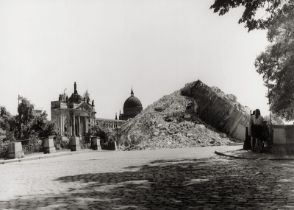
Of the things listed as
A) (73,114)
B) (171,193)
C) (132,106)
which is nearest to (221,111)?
(171,193)

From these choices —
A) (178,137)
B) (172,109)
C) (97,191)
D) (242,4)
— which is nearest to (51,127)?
(172,109)

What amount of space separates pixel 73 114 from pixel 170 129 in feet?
196

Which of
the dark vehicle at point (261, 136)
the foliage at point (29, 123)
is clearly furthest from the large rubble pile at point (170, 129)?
the dark vehicle at point (261, 136)

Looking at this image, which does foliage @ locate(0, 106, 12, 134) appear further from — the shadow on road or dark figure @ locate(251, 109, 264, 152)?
the shadow on road

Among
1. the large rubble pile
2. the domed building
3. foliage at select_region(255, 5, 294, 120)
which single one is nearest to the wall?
the large rubble pile

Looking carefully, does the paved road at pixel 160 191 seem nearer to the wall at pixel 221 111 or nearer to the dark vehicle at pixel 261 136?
the dark vehicle at pixel 261 136

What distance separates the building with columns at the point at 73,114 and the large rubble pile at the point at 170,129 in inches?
1831

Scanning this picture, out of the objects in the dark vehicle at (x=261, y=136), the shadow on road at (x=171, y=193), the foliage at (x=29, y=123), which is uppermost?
the foliage at (x=29, y=123)

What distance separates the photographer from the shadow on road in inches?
266

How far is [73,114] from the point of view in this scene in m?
100

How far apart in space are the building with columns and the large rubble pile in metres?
46.5

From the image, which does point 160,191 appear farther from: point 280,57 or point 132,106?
point 132,106

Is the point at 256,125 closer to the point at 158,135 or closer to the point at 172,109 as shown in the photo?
the point at 158,135

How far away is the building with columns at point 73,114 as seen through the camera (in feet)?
319
